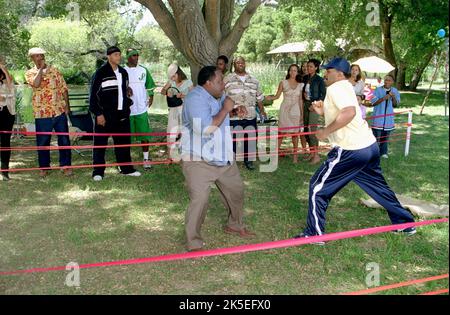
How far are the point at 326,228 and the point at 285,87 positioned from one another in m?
3.37

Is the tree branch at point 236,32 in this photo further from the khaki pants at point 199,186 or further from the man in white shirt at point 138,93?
the khaki pants at point 199,186

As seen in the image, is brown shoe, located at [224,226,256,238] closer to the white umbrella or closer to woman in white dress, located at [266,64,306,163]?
woman in white dress, located at [266,64,306,163]

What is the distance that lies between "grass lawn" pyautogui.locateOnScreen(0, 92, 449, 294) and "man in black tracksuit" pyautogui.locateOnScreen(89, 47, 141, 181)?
23.7 inches

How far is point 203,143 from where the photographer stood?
4.18 metres

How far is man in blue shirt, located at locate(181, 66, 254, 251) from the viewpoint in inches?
161

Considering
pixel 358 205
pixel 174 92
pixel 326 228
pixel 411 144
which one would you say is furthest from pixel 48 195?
pixel 411 144

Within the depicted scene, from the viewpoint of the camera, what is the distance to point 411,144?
9547mm

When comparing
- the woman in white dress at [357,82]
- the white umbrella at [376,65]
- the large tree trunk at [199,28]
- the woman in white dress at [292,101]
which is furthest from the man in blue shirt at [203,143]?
the white umbrella at [376,65]

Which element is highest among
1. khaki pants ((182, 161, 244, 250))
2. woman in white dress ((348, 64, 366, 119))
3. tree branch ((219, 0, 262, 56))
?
tree branch ((219, 0, 262, 56))

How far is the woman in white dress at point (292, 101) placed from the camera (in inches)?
299

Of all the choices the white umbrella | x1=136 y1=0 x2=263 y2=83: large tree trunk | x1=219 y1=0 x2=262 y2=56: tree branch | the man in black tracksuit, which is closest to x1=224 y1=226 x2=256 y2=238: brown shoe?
the man in black tracksuit
